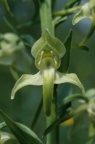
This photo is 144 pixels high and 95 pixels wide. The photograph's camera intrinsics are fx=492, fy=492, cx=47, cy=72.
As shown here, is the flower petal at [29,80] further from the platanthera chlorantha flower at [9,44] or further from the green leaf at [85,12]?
the platanthera chlorantha flower at [9,44]

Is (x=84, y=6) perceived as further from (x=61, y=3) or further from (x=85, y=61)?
(x=61, y=3)

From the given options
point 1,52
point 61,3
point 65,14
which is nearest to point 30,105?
point 1,52

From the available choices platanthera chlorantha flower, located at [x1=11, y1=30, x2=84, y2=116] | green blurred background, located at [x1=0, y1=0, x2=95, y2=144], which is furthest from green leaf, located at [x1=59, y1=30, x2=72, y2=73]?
green blurred background, located at [x1=0, y1=0, x2=95, y2=144]

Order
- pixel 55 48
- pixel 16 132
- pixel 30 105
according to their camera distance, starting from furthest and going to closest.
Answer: pixel 30 105
pixel 55 48
pixel 16 132

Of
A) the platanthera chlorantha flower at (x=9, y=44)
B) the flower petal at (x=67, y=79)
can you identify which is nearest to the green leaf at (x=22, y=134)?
the flower petal at (x=67, y=79)

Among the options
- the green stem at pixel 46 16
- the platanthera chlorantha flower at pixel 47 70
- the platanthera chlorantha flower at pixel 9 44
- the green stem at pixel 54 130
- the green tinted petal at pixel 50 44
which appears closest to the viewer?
the platanthera chlorantha flower at pixel 47 70

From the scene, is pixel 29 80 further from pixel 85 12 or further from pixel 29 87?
pixel 29 87
